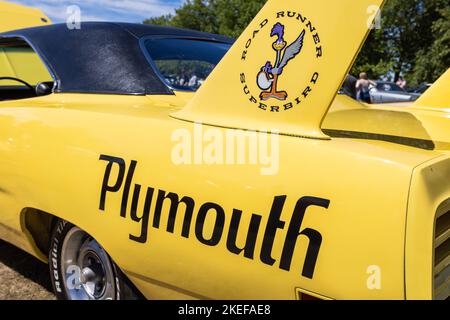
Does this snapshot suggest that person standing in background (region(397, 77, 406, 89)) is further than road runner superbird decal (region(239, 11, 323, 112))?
Yes

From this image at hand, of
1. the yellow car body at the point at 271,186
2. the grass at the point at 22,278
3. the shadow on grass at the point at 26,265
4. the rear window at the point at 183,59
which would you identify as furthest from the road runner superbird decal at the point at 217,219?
the shadow on grass at the point at 26,265

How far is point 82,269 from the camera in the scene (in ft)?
6.93

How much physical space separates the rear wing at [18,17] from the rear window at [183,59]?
3.92 meters

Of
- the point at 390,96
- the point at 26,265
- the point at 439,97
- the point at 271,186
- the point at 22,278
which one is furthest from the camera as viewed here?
the point at 390,96

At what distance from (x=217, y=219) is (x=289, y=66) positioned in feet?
1.80

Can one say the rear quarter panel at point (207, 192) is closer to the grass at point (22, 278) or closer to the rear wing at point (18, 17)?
the grass at point (22, 278)

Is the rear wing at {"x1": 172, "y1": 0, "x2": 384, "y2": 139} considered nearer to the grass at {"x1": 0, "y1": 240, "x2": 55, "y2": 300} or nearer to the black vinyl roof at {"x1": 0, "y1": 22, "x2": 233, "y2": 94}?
the black vinyl roof at {"x1": 0, "y1": 22, "x2": 233, "y2": 94}


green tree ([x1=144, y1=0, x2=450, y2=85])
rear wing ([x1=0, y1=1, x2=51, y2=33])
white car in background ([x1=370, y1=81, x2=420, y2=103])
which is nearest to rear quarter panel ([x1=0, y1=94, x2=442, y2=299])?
rear wing ([x1=0, y1=1, x2=51, y2=33])

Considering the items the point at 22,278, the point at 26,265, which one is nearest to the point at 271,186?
the point at 22,278

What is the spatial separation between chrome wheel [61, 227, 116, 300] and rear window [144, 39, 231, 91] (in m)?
0.90

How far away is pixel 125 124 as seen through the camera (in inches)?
68.0

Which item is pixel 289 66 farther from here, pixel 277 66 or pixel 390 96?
pixel 390 96

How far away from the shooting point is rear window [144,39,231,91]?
2.37 metres
